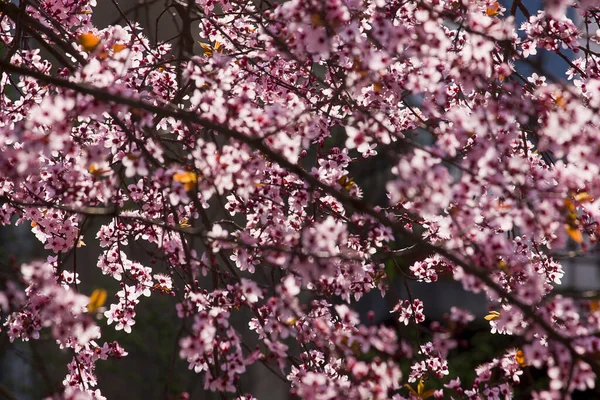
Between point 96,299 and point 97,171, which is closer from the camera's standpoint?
point 96,299

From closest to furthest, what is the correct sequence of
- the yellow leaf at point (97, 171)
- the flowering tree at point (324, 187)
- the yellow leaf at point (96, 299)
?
the yellow leaf at point (96, 299) < the flowering tree at point (324, 187) < the yellow leaf at point (97, 171)

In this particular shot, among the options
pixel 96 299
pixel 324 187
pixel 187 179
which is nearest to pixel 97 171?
pixel 187 179

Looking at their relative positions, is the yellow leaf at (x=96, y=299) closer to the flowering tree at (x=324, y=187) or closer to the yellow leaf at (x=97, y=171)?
the flowering tree at (x=324, y=187)

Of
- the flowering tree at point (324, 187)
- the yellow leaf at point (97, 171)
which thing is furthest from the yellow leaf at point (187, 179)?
the yellow leaf at point (97, 171)

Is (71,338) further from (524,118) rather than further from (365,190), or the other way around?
(365,190)

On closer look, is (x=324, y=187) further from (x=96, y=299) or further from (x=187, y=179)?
(x=96, y=299)

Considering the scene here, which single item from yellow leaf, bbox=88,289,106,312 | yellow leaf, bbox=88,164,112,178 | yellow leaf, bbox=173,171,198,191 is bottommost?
yellow leaf, bbox=88,289,106,312

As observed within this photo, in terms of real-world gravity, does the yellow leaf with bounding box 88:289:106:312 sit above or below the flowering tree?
below

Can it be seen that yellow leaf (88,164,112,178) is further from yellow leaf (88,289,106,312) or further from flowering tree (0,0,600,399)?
yellow leaf (88,289,106,312)

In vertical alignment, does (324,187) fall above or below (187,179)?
below

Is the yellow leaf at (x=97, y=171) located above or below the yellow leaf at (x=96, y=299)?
above

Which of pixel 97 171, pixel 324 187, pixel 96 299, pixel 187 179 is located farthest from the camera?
pixel 97 171

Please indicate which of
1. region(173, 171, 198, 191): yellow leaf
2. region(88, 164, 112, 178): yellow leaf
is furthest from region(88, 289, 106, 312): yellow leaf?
region(88, 164, 112, 178): yellow leaf

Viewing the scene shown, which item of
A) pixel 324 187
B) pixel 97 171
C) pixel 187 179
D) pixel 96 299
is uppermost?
pixel 97 171
